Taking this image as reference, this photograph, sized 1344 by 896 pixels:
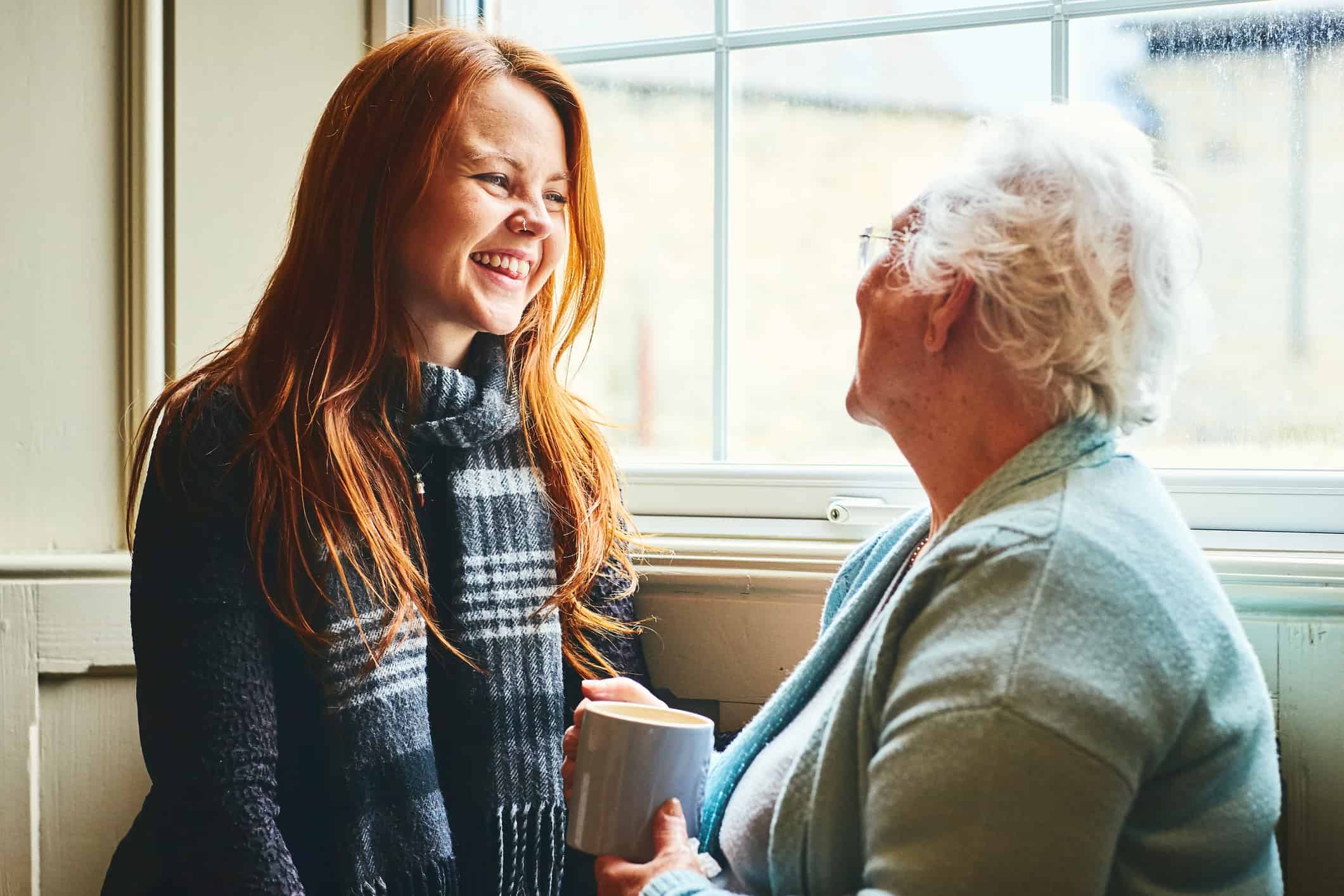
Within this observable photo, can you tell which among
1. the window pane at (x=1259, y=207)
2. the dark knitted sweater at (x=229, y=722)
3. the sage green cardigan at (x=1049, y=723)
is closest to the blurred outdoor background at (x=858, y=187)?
the window pane at (x=1259, y=207)

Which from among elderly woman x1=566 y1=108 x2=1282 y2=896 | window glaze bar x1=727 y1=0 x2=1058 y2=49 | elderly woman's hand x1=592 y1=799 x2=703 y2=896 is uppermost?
window glaze bar x1=727 y1=0 x2=1058 y2=49

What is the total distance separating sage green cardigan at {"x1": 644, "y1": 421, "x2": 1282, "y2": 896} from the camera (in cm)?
68

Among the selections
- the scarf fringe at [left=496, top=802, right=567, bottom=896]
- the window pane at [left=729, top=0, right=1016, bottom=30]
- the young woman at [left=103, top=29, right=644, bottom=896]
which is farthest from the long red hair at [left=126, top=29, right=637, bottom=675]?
the window pane at [left=729, top=0, right=1016, bottom=30]

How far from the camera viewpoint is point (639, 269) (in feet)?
5.70

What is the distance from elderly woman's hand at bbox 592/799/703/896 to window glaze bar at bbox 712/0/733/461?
82 centimetres

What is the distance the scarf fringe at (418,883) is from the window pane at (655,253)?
0.72m

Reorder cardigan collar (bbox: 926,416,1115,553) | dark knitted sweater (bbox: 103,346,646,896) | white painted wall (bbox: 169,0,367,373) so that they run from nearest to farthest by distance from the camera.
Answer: cardigan collar (bbox: 926,416,1115,553) < dark knitted sweater (bbox: 103,346,646,896) < white painted wall (bbox: 169,0,367,373)

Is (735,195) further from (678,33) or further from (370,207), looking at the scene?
(370,207)

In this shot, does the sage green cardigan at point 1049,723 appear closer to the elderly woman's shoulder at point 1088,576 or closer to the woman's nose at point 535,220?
the elderly woman's shoulder at point 1088,576

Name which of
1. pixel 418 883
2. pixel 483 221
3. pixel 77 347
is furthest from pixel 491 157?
pixel 418 883

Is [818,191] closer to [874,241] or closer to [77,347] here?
[874,241]

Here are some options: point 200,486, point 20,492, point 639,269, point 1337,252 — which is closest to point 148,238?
point 20,492

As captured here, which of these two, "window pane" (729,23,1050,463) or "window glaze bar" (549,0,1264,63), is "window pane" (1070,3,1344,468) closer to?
"window glaze bar" (549,0,1264,63)

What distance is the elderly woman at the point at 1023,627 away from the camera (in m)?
0.69
